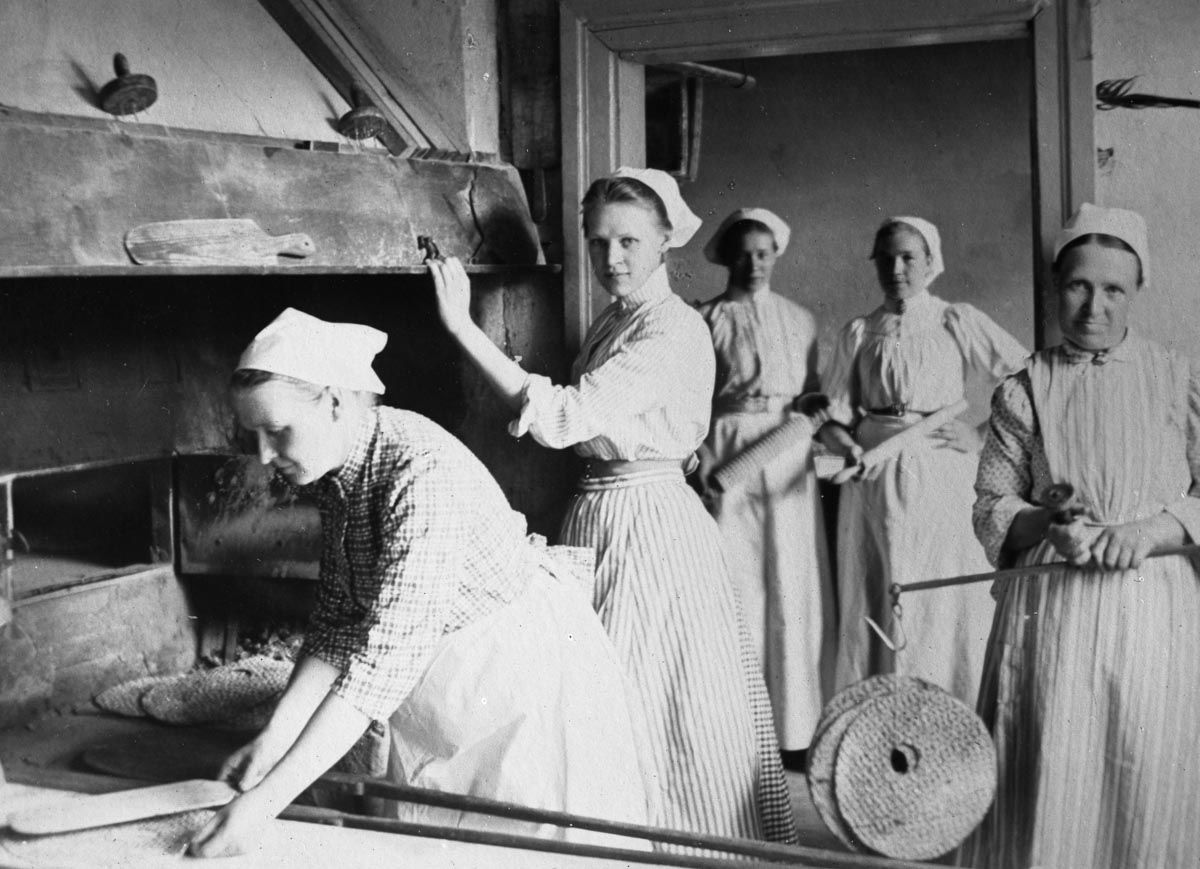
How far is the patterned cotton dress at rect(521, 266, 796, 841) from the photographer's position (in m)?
3.42

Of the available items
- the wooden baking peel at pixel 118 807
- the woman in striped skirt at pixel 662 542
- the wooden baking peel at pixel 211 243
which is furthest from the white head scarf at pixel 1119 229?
the wooden baking peel at pixel 118 807

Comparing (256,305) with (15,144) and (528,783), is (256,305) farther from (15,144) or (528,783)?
(528,783)

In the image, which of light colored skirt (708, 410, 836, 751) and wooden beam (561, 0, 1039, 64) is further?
light colored skirt (708, 410, 836, 751)

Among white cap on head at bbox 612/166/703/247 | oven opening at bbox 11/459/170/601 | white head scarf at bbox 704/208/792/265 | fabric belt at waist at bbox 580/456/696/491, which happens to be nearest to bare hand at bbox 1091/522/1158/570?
fabric belt at waist at bbox 580/456/696/491

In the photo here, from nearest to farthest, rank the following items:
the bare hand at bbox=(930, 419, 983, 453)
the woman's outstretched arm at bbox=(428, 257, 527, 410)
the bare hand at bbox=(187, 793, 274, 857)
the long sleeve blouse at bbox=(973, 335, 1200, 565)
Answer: the bare hand at bbox=(187, 793, 274, 857) → the long sleeve blouse at bbox=(973, 335, 1200, 565) → the woman's outstretched arm at bbox=(428, 257, 527, 410) → the bare hand at bbox=(930, 419, 983, 453)

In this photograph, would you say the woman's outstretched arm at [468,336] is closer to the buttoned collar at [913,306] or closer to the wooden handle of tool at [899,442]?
the wooden handle of tool at [899,442]

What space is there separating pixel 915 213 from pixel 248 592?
4.47 metres

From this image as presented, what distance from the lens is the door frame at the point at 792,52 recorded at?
359 cm

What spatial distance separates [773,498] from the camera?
4438mm

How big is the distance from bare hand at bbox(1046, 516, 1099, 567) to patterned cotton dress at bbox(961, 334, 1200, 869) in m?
0.07

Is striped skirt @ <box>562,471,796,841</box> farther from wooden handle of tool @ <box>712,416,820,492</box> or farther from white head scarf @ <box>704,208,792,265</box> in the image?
white head scarf @ <box>704,208,792,265</box>

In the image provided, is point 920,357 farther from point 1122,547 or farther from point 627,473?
point 1122,547

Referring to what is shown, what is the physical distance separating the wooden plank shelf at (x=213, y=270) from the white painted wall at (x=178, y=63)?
1.22 ft

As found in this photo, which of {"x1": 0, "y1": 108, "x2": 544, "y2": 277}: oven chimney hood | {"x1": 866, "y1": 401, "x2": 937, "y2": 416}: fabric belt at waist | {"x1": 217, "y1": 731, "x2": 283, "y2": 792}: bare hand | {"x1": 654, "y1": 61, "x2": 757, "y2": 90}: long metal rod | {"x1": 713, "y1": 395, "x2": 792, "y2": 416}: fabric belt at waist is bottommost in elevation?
{"x1": 217, "y1": 731, "x2": 283, "y2": 792}: bare hand
